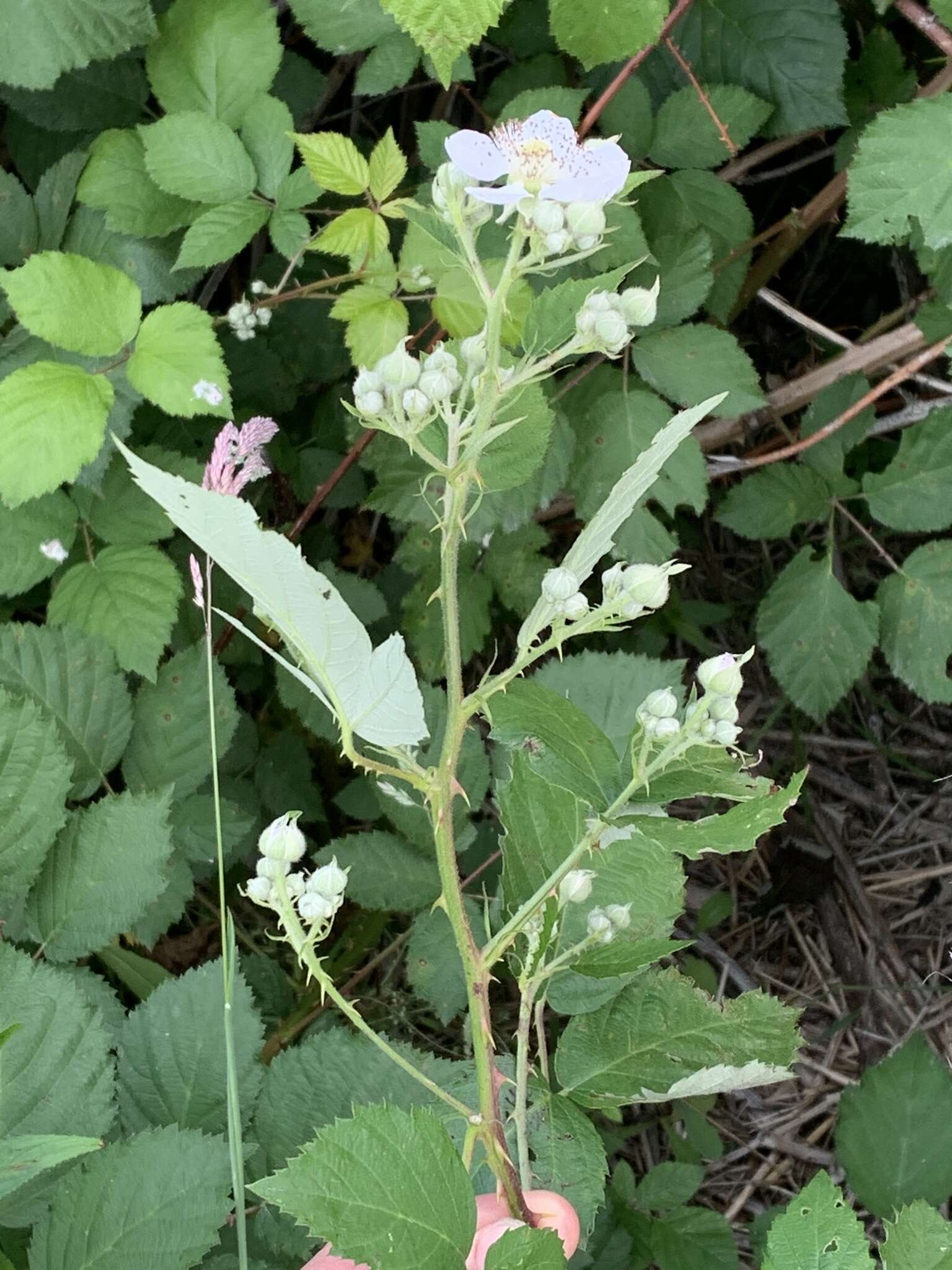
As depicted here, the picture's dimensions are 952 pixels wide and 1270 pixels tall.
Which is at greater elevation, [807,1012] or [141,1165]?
[141,1165]

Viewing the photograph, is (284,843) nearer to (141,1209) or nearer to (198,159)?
(141,1209)

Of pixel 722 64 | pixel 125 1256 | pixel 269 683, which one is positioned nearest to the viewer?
pixel 125 1256

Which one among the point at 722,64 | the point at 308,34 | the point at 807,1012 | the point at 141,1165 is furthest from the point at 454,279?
the point at 807,1012

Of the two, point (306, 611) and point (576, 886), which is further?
point (576, 886)

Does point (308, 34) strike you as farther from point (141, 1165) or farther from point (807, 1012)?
point (807, 1012)

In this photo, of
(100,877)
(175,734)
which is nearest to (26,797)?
(100,877)
